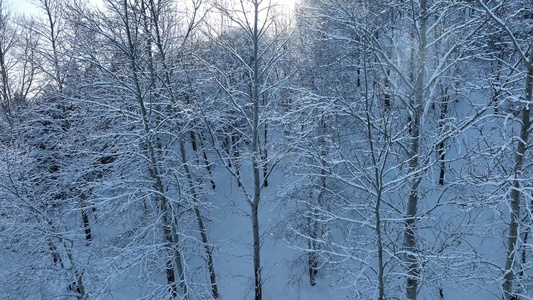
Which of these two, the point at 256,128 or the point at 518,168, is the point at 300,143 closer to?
the point at 256,128

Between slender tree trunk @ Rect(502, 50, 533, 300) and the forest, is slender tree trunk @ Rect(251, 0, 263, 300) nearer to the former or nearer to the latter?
the forest

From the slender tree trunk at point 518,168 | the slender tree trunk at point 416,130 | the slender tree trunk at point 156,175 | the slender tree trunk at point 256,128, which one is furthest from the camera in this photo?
the slender tree trunk at point 256,128

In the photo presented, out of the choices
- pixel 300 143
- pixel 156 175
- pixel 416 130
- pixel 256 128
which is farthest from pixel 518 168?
pixel 156 175

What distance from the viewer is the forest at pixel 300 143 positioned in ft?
18.9

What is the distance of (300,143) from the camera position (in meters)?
7.50

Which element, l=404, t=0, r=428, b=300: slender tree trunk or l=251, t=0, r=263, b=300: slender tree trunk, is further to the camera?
l=251, t=0, r=263, b=300: slender tree trunk

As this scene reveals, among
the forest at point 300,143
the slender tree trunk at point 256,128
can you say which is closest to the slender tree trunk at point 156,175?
the forest at point 300,143

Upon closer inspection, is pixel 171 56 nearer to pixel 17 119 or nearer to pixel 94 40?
pixel 94 40

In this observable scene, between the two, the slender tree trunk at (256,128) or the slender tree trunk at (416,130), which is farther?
the slender tree trunk at (256,128)

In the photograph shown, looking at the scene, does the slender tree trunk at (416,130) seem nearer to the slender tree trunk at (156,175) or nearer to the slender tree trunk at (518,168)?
the slender tree trunk at (518,168)

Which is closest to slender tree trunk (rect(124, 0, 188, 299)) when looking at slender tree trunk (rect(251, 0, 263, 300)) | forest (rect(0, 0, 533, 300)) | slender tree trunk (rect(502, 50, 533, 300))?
forest (rect(0, 0, 533, 300))

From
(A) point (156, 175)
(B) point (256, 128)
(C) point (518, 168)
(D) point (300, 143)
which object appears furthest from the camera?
(B) point (256, 128)

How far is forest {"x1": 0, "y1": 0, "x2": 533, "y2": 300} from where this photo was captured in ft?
18.9

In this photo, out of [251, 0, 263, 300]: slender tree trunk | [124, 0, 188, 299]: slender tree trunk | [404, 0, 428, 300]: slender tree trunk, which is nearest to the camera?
[404, 0, 428, 300]: slender tree trunk
